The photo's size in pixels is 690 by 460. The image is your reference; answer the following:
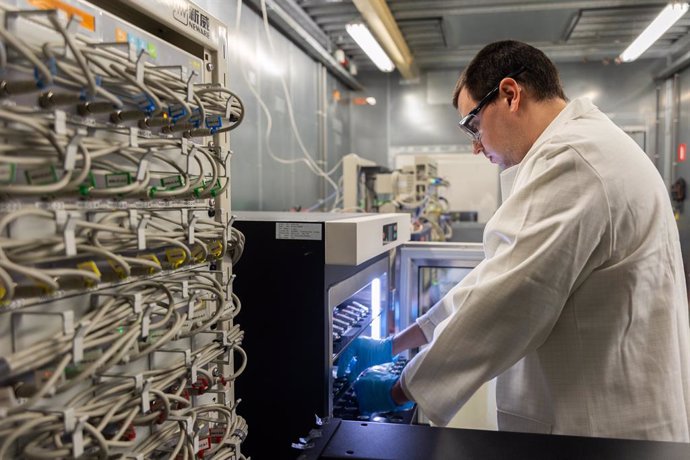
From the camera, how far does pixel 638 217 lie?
1.10 m

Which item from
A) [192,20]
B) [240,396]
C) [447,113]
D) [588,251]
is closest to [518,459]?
[588,251]

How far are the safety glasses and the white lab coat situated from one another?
9.0 inches

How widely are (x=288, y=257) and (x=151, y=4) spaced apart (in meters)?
0.61

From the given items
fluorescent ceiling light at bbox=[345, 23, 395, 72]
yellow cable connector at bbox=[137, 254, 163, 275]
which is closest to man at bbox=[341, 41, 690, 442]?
yellow cable connector at bbox=[137, 254, 163, 275]

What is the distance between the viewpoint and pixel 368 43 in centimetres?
429

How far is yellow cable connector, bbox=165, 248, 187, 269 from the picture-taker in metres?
0.83

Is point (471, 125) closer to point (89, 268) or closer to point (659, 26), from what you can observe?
point (89, 268)

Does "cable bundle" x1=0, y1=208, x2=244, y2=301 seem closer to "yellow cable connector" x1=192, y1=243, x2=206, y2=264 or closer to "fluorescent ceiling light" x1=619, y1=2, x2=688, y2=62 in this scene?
"yellow cable connector" x1=192, y1=243, x2=206, y2=264

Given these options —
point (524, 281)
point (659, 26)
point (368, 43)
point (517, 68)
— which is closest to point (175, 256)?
point (524, 281)

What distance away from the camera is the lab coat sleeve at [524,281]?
1051 mm

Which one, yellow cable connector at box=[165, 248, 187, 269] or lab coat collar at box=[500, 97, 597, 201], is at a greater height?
lab coat collar at box=[500, 97, 597, 201]

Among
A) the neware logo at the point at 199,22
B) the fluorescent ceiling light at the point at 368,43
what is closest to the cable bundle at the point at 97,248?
the neware logo at the point at 199,22

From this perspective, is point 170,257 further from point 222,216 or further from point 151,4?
point 151,4

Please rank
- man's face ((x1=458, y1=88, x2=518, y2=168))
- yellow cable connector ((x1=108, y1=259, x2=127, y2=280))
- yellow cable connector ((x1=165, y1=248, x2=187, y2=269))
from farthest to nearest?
man's face ((x1=458, y1=88, x2=518, y2=168)) → yellow cable connector ((x1=165, y1=248, x2=187, y2=269)) → yellow cable connector ((x1=108, y1=259, x2=127, y2=280))
